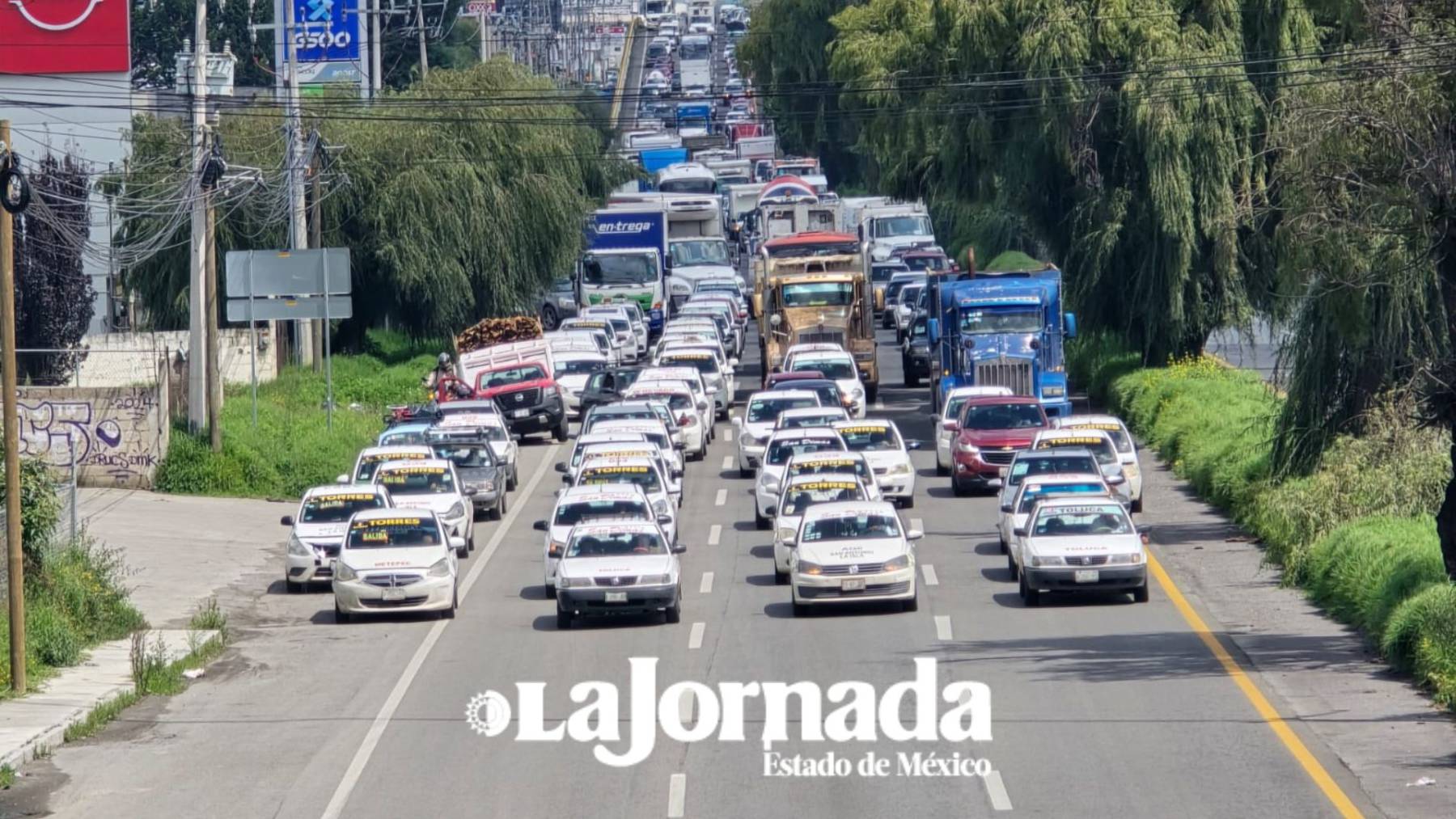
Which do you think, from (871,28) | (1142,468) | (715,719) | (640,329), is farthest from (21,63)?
(715,719)

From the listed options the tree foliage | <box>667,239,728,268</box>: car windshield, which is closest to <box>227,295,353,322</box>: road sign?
the tree foliage

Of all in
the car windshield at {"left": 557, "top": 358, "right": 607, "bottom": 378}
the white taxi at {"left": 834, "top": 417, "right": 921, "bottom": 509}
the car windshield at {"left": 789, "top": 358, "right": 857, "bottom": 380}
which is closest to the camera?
the white taxi at {"left": 834, "top": 417, "right": 921, "bottom": 509}

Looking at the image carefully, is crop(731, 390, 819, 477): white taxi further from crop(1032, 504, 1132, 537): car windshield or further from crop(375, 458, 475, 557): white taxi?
crop(1032, 504, 1132, 537): car windshield

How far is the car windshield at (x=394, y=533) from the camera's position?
30359 millimetres

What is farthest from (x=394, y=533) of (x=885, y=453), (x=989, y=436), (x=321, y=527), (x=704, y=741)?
(x=989, y=436)

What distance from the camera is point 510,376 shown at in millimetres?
50312

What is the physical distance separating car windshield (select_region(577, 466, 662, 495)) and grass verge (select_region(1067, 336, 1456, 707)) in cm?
966

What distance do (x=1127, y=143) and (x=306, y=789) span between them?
34.9 metres

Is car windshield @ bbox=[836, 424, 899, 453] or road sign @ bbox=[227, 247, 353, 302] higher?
road sign @ bbox=[227, 247, 353, 302]

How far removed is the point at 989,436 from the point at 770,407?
5706 millimetres

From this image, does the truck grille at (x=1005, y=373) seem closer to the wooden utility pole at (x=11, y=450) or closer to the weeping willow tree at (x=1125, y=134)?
the weeping willow tree at (x=1125, y=134)

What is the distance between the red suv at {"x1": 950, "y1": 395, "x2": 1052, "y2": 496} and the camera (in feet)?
131

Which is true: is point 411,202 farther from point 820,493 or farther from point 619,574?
point 619,574

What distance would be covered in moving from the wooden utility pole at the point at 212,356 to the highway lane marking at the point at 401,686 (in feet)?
19.8
